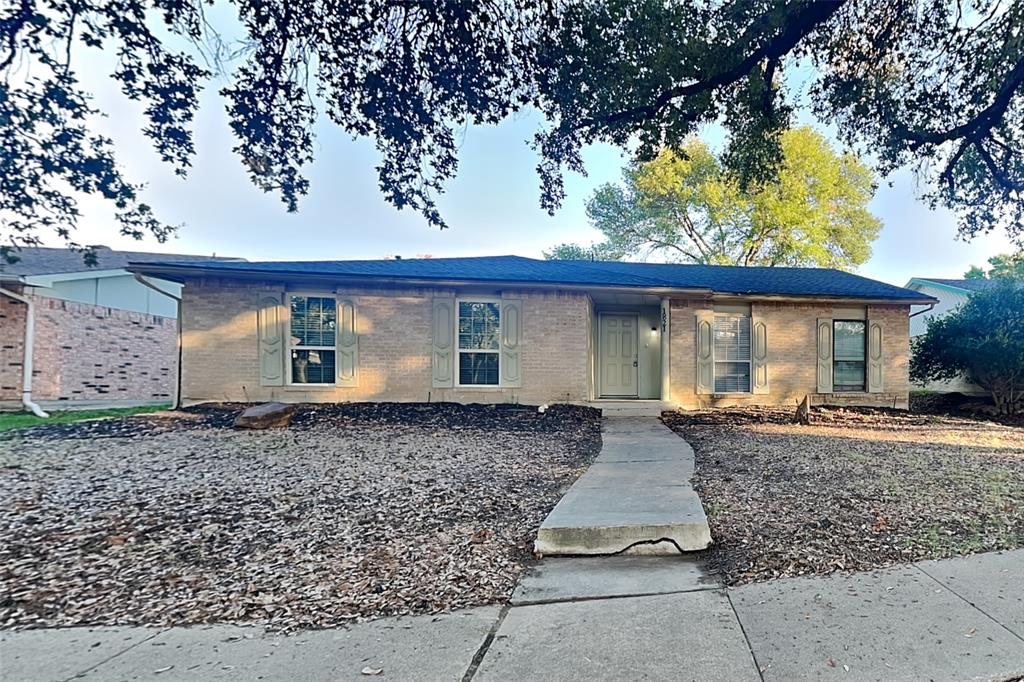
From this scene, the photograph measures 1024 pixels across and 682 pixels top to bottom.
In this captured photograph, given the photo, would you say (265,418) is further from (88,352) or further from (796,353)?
(796,353)

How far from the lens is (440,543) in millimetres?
3402

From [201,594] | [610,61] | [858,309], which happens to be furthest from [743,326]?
[201,594]

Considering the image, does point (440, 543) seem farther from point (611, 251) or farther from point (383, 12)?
point (611, 251)

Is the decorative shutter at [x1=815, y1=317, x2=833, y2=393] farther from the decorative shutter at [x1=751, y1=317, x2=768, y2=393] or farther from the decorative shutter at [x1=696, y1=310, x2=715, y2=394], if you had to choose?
the decorative shutter at [x1=696, y1=310, x2=715, y2=394]

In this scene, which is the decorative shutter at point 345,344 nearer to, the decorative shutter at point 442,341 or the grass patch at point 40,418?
the decorative shutter at point 442,341

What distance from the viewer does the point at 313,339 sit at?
9680mm

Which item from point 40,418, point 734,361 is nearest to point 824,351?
point 734,361

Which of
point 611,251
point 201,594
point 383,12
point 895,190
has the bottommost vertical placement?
point 201,594

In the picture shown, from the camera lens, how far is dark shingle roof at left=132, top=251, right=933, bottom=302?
945 cm

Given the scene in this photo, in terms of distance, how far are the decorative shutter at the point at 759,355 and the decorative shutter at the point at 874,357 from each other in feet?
8.09

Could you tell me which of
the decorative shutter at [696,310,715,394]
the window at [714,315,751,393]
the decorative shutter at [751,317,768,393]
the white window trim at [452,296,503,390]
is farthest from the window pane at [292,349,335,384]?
the decorative shutter at [751,317,768,393]

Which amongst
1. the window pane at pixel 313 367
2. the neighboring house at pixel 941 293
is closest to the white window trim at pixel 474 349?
the window pane at pixel 313 367

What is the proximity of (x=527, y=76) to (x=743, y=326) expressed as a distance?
303 inches

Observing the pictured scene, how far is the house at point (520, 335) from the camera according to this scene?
31.1 feet
